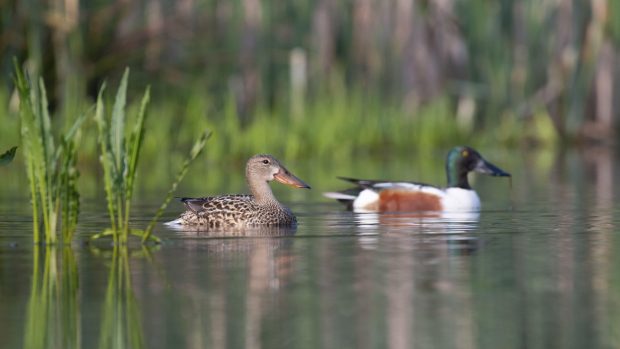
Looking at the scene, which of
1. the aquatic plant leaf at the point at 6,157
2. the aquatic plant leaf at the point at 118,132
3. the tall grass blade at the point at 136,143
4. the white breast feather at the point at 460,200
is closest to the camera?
the tall grass blade at the point at 136,143

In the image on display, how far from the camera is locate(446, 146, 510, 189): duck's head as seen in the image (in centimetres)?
1248

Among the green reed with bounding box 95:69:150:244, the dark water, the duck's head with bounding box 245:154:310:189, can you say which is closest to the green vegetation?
the duck's head with bounding box 245:154:310:189

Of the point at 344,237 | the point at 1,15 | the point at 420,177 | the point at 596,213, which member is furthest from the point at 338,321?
the point at 1,15

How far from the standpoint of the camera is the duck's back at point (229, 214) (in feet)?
31.2

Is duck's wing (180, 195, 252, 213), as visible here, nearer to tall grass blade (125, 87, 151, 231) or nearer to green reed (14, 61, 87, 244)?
green reed (14, 61, 87, 244)

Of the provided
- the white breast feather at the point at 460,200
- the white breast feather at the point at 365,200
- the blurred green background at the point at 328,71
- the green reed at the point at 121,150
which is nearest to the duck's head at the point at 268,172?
the white breast feather at the point at 365,200

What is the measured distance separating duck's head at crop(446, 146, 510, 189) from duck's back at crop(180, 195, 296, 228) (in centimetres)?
308

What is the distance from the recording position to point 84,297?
5.97 m

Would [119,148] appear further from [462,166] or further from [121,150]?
[462,166]

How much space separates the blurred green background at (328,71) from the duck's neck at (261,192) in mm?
4529

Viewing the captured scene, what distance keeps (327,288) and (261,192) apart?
13.1 ft

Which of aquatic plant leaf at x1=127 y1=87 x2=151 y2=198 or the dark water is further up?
aquatic plant leaf at x1=127 y1=87 x2=151 y2=198

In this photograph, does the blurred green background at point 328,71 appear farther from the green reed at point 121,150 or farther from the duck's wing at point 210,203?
the green reed at point 121,150

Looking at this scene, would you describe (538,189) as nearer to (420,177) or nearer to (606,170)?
(420,177)
